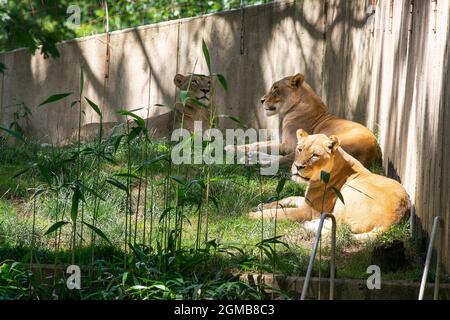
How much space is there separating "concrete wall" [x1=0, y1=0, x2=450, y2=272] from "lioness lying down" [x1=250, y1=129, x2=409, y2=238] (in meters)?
0.21

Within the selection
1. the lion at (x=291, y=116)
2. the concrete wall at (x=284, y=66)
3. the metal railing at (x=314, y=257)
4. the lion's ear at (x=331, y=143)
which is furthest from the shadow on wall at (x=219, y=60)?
the metal railing at (x=314, y=257)

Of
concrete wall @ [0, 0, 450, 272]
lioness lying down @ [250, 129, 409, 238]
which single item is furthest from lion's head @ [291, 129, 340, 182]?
concrete wall @ [0, 0, 450, 272]

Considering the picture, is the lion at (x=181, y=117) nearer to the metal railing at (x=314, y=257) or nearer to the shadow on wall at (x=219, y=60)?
the shadow on wall at (x=219, y=60)

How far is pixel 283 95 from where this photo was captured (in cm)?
1044

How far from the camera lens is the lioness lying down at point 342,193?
6.84 m

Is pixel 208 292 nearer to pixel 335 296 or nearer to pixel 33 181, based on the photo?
pixel 335 296

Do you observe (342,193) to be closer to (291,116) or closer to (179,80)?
(291,116)

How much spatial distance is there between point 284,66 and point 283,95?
140 centimetres

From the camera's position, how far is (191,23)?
12.5 metres

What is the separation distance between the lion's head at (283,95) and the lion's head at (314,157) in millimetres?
2866

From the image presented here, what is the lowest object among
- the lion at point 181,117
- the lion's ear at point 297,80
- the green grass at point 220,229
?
the green grass at point 220,229

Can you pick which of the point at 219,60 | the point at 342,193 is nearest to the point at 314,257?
the point at 342,193

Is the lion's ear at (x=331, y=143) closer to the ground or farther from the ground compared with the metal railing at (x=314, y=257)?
farther from the ground

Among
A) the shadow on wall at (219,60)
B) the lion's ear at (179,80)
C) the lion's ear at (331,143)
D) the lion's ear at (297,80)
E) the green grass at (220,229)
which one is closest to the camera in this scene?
the green grass at (220,229)
